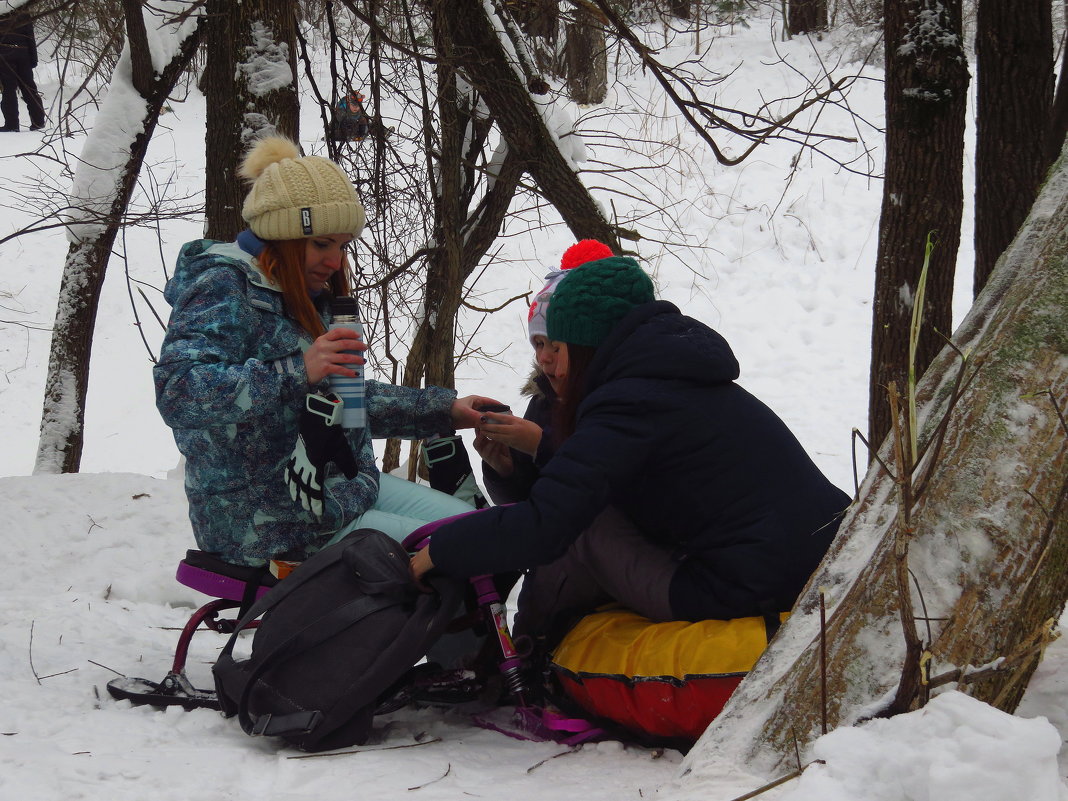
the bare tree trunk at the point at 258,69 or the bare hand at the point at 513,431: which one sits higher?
the bare tree trunk at the point at 258,69

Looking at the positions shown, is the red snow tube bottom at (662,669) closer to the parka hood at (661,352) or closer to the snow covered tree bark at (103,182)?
the parka hood at (661,352)

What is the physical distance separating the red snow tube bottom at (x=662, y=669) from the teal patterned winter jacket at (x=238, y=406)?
838 mm

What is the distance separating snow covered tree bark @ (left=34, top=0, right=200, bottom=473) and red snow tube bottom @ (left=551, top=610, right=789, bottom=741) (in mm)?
4343

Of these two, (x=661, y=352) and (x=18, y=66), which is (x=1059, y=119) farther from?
(x=18, y=66)

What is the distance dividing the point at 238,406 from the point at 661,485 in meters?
1.04

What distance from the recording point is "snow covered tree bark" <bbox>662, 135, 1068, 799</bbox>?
1.36 meters

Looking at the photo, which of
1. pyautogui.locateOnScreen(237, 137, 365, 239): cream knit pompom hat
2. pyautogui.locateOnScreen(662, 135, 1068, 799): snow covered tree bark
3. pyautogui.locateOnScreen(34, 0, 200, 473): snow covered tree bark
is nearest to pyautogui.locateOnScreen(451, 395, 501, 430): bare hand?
pyautogui.locateOnScreen(237, 137, 365, 239): cream knit pompom hat

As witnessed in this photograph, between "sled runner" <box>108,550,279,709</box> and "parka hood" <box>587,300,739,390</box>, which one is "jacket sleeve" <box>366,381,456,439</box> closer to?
"sled runner" <box>108,550,279,709</box>

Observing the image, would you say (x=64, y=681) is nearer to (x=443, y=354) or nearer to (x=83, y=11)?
(x=443, y=354)

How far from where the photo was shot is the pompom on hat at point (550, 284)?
2767mm

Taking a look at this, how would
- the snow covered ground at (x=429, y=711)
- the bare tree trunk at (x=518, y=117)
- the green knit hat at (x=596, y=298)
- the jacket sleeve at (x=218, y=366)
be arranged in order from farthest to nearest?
1. the bare tree trunk at (x=518, y=117)
2. the jacket sleeve at (x=218, y=366)
3. the green knit hat at (x=596, y=298)
4. the snow covered ground at (x=429, y=711)

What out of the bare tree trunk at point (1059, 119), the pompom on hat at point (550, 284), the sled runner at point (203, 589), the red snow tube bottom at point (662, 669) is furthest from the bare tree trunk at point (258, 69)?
the bare tree trunk at point (1059, 119)

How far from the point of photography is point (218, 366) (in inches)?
94.5

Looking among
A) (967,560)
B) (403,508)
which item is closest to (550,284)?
(403,508)
